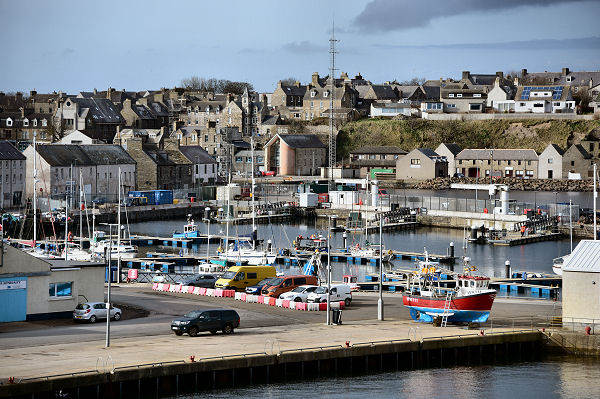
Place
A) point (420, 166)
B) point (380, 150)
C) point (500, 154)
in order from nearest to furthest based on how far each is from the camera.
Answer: point (420, 166) → point (500, 154) → point (380, 150)

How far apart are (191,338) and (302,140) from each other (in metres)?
101

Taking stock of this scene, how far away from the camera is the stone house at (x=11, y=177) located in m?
91.1

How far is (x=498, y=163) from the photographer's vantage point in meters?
128

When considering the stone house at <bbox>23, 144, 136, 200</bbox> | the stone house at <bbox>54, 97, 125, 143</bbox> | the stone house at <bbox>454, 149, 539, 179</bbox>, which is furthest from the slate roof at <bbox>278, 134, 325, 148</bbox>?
the stone house at <bbox>23, 144, 136, 200</bbox>

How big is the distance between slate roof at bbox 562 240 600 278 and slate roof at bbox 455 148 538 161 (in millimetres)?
89635

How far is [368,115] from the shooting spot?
15275 centimetres

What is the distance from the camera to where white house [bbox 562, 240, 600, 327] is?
37.0 metres

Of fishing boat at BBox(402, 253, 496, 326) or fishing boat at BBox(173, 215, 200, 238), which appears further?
fishing boat at BBox(173, 215, 200, 238)

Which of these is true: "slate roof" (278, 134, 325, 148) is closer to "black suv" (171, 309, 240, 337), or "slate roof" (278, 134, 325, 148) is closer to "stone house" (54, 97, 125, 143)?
"stone house" (54, 97, 125, 143)

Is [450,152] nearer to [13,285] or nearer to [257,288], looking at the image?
[257,288]

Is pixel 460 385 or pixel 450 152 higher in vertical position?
pixel 450 152

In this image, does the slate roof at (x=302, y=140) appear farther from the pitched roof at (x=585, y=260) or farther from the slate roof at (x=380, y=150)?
the pitched roof at (x=585, y=260)

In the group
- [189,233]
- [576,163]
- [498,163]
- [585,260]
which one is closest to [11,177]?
[189,233]

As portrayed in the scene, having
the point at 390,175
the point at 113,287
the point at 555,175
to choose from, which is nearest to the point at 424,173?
the point at 390,175
